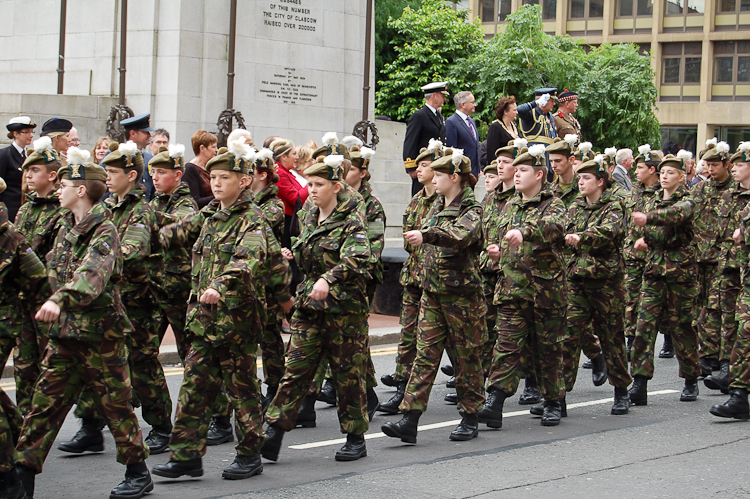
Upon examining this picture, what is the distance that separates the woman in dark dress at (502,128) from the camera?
13.2 m

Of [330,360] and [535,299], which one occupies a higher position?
[535,299]

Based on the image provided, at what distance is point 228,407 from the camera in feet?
23.3

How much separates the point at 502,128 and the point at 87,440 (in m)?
7.77

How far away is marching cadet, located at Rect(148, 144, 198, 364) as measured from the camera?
302 inches

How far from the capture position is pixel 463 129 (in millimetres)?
13305

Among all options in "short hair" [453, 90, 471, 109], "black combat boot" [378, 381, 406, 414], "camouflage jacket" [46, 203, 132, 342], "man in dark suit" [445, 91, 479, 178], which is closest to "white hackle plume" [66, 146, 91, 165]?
"camouflage jacket" [46, 203, 132, 342]

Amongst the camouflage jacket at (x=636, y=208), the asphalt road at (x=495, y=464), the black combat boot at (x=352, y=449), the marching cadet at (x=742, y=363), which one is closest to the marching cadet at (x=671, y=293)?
the camouflage jacket at (x=636, y=208)

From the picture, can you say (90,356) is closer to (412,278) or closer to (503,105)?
(412,278)

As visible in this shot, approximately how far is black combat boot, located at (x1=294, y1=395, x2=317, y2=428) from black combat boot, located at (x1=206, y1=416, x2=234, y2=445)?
0.69m

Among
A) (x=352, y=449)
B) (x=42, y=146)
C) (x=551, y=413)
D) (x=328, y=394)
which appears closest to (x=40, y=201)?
(x=42, y=146)

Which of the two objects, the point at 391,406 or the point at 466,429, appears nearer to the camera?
the point at 466,429

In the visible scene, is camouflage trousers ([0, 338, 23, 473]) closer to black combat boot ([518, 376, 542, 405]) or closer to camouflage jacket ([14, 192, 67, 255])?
camouflage jacket ([14, 192, 67, 255])

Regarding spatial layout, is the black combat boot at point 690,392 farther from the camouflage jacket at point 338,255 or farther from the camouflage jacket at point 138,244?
the camouflage jacket at point 138,244

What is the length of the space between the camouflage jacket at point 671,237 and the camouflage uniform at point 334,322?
12.1 ft
